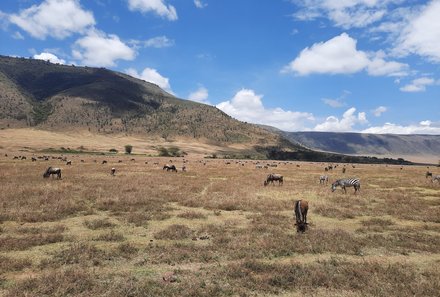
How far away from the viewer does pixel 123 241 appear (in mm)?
16078

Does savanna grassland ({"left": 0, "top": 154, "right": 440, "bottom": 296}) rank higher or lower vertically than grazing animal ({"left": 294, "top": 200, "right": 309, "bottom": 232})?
lower

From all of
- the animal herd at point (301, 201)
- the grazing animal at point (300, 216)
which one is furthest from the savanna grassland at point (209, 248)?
the animal herd at point (301, 201)

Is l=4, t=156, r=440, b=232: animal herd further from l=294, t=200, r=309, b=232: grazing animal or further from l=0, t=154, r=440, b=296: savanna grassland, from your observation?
l=0, t=154, r=440, b=296: savanna grassland

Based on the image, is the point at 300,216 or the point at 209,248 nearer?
the point at 209,248

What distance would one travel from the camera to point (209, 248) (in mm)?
14945

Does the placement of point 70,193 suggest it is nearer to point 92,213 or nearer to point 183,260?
point 92,213

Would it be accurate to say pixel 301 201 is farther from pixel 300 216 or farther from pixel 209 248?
pixel 209 248

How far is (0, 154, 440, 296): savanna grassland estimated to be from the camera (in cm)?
1092

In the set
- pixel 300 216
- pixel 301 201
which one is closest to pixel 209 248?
pixel 300 216

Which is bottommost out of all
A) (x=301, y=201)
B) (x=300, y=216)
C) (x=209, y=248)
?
(x=209, y=248)

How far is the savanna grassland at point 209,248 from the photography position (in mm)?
10922

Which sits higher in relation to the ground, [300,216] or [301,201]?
[301,201]

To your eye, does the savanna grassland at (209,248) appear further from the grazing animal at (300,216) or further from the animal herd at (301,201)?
the animal herd at (301,201)

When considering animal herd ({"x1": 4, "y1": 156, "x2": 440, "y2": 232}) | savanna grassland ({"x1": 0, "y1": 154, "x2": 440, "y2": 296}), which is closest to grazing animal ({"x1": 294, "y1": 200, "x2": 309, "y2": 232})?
animal herd ({"x1": 4, "y1": 156, "x2": 440, "y2": 232})
